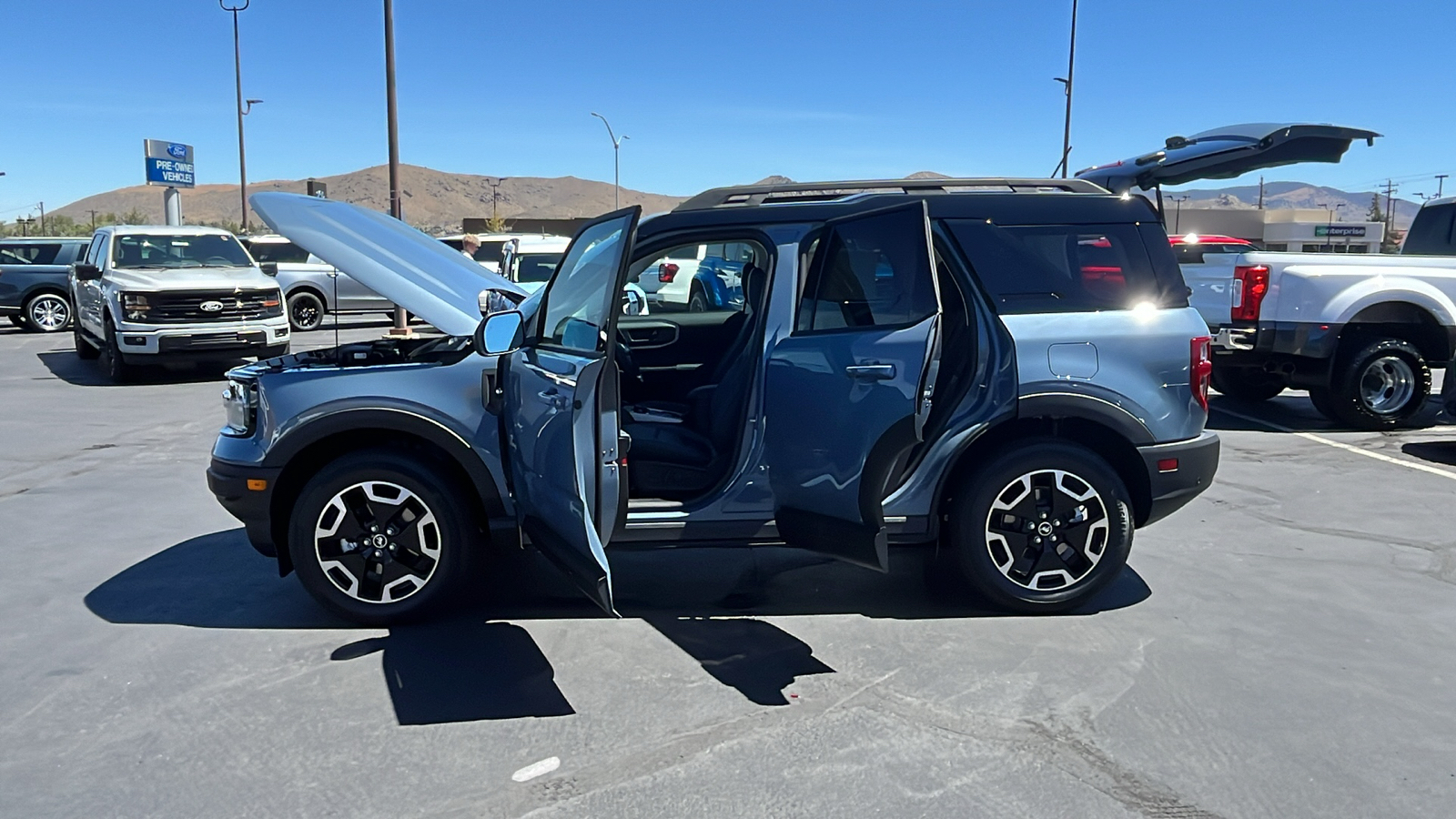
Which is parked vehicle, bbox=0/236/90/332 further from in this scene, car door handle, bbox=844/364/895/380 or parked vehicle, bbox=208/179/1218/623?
car door handle, bbox=844/364/895/380

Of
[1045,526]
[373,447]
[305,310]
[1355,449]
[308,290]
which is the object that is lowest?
[1355,449]

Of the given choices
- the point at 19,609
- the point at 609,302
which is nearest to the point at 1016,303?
the point at 609,302

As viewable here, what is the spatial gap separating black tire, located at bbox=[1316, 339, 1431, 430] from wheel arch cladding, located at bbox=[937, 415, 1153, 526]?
19.8ft

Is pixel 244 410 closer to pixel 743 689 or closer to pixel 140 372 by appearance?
pixel 743 689

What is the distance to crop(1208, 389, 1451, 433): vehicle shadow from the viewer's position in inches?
389

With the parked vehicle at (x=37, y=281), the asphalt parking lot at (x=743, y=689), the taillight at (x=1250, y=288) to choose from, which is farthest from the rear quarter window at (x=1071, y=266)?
the parked vehicle at (x=37, y=281)

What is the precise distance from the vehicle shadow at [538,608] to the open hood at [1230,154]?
447 centimetres

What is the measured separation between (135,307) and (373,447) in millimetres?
9899

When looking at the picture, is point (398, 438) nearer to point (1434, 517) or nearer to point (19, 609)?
point (19, 609)

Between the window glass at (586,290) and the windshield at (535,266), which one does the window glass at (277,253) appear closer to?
the windshield at (535,266)

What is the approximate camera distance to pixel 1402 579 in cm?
528

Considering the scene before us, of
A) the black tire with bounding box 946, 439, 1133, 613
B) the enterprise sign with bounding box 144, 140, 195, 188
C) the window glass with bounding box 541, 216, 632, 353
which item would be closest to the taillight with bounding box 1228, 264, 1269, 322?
the black tire with bounding box 946, 439, 1133, 613

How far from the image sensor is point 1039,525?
4.66 m

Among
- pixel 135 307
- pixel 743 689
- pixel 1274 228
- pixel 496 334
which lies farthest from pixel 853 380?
pixel 1274 228
